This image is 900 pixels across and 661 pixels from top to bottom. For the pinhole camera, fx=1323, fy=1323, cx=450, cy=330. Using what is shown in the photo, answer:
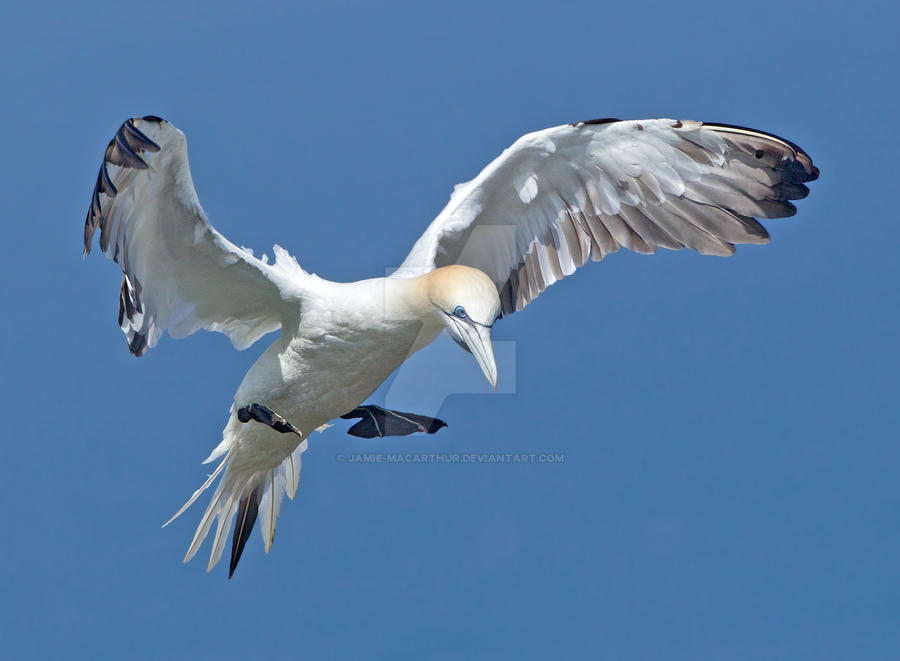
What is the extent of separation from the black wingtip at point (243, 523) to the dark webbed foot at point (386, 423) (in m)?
1.07

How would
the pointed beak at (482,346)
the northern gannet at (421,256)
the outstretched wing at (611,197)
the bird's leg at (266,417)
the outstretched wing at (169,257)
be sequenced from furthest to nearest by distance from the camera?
the outstretched wing at (611,197), the bird's leg at (266,417), the northern gannet at (421,256), the pointed beak at (482,346), the outstretched wing at (169,257)

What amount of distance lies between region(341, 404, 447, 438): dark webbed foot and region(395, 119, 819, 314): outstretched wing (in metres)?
1.39

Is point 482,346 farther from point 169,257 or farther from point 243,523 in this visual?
point 243,523

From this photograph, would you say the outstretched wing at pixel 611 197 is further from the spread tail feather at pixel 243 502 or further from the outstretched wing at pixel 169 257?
the spread tail feather at pixel 243 502

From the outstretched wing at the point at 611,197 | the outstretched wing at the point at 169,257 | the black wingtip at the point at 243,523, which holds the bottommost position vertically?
the black wingtip at the point at 243,523

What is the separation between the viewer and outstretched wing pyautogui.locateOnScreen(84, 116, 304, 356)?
8.42 metres

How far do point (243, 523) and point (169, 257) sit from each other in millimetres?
2804

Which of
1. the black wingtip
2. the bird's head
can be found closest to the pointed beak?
the bird's head

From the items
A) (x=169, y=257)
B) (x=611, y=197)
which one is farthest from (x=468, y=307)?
(x=169, y=257)

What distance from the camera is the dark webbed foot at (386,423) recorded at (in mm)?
11133

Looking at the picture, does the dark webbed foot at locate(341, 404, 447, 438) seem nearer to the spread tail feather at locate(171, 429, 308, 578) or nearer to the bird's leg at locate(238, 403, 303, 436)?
the spread tail feather at locate(171, 429, 308, 578)

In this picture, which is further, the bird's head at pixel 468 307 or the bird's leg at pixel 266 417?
the bird's leg at pixel 266 417

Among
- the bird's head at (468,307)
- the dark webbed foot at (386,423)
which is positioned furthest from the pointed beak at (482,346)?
the dark webbed foot at (386,423)

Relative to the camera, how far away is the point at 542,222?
1068 centimetres
